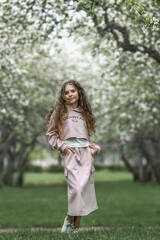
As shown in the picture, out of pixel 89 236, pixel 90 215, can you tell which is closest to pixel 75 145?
pixel 89 236

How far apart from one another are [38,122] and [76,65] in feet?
20.8

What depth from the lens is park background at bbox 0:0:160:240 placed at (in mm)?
8609

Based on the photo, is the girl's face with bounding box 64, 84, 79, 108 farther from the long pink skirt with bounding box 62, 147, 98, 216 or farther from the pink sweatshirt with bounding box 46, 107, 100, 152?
the long pink skirt with bounding box 62, 147, 98, 216

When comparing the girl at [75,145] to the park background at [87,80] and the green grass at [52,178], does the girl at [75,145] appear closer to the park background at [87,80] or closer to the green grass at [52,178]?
the park background at [87,80]

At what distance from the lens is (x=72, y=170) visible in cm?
595

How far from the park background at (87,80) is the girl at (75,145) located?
0.39 metres

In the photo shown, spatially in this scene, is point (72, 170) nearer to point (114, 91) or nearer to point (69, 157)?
point (69, 157)

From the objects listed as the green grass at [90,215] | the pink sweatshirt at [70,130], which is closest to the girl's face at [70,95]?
the pink sweatshirt at [70,130]

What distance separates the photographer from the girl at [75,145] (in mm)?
5895

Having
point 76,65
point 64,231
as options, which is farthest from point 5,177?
point 64,231

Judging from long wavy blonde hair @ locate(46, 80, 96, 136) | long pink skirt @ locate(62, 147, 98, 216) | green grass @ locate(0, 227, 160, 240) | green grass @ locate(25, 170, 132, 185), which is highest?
long wavy blonde hair @ locate(46, 80, 96, 136)

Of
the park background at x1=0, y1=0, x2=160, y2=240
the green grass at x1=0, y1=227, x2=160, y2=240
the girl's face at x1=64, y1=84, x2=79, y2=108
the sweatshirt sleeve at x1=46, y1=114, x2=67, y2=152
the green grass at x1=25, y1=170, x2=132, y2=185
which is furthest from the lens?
the green grass at x1=25, y1=170, x2=132, y2=185

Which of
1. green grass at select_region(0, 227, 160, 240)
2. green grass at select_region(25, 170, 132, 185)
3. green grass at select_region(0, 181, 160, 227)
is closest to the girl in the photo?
green grass at select_region(0, 227, 160, 240)

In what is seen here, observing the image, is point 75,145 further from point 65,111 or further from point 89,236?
point 89,236
